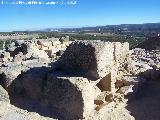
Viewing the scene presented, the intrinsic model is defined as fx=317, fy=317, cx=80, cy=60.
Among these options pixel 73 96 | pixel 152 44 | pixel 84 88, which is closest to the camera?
pixel 84 88

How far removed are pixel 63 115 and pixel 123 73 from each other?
5.04m

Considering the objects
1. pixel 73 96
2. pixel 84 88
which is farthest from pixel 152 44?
pixel 73 96

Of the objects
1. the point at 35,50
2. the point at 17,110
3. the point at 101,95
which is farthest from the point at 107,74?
the point at 35,50

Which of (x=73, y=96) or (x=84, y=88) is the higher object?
(x=84, y=88)

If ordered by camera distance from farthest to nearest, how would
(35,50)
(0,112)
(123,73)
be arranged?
(35,50) → (123,73) → (0,112)

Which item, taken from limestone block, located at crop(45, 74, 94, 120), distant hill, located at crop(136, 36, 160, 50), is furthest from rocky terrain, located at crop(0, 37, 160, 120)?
distant hill, located at crop(136, 36, 160, 50)

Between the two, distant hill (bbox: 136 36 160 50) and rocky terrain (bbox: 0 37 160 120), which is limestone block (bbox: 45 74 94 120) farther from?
distant hill (bbox: 136 36 160 50)

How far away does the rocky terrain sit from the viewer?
13.1m

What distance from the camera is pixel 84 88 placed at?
12.8 m

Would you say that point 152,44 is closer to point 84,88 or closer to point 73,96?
point 84,88

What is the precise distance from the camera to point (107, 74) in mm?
14586

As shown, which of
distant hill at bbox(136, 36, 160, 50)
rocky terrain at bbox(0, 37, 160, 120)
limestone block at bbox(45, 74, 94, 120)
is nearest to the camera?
limestone block at bbox(45, 74, 94, 120)

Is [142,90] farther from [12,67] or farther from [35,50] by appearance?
[35,50]

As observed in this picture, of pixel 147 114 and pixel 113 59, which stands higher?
pixel 113 59
